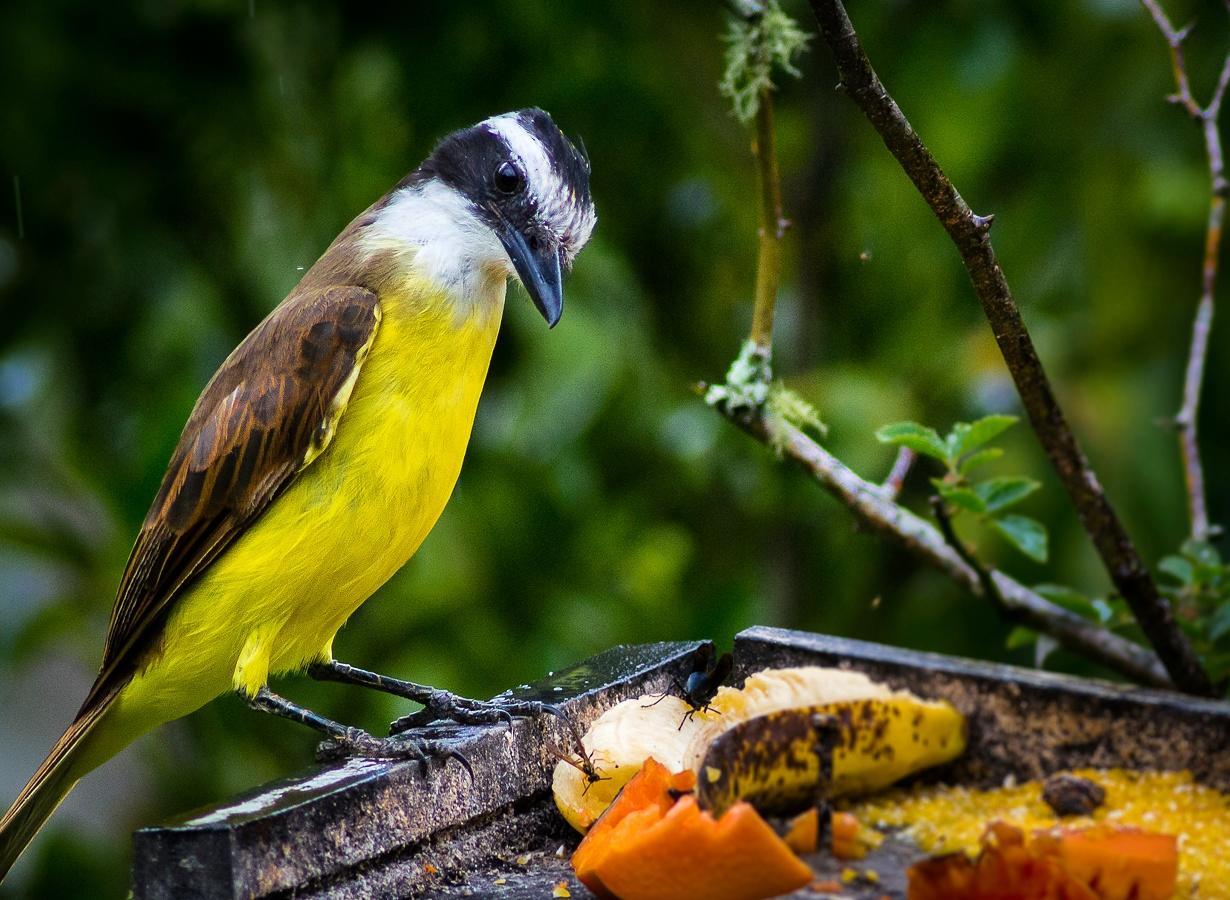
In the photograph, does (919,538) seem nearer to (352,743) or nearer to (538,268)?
(538,268)

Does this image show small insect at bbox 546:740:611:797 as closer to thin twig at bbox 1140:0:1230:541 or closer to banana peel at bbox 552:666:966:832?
banana peel at bbox 552:666:966:832

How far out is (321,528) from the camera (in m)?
2.50

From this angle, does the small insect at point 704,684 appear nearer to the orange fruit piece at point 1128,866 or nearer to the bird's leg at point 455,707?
the bird's leg at point 455,707

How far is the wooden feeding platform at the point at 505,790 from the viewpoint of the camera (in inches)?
67.1

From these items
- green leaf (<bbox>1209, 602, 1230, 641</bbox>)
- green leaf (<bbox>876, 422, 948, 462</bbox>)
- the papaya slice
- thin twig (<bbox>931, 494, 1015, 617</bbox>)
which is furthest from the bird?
green leaf (<bbox>1209, 602, 1230, 641</bbox>)

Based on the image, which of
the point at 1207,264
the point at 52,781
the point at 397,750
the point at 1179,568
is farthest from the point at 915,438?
the point at 52,781

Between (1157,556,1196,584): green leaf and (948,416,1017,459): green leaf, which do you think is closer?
(948,416,1017,459): green leaf

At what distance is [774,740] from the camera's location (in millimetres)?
1699

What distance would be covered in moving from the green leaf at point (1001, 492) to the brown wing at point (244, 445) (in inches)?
40.5

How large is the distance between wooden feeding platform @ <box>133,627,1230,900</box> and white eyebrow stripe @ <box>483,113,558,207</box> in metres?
0.93

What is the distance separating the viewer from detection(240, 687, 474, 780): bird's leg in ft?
6.74

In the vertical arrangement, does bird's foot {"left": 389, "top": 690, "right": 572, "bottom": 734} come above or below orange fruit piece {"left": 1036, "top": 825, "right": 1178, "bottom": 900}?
above

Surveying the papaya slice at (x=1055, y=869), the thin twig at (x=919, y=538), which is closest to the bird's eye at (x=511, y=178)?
the thin twig at (x=919, y=538)

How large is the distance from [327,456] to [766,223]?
85 centimetres
